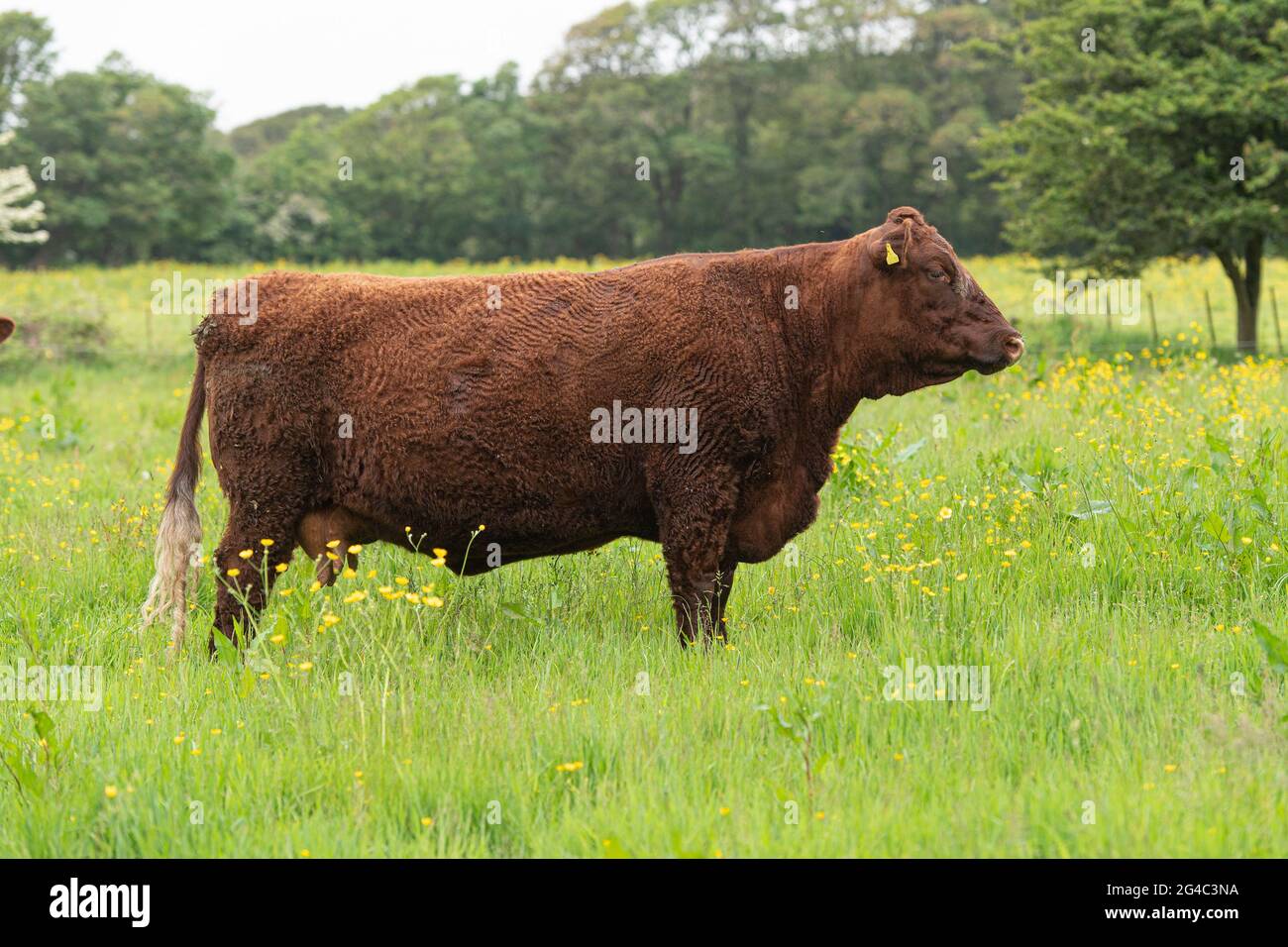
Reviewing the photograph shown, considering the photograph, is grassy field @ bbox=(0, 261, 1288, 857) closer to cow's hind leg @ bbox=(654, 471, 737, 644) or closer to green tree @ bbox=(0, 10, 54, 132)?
cow's hind leg @ bbox=(654, 471, 737, 644)

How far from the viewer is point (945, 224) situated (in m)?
50.9

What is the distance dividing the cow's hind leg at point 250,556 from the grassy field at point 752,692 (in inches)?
6.6

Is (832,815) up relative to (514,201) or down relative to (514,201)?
down

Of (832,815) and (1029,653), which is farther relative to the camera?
(1029,653)

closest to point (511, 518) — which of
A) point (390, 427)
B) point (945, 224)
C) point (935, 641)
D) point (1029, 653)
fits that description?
point (390, 427)

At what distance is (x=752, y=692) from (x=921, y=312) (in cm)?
203

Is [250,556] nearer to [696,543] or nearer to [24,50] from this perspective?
[696,543]

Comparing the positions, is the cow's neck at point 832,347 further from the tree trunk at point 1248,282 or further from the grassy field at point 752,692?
the tree trunk at point 1248,282

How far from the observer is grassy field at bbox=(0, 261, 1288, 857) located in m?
3.59

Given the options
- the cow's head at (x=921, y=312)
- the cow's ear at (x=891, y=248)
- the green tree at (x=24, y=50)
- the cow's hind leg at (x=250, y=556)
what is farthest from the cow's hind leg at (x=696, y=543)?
the green tree at (x=24, y=50)

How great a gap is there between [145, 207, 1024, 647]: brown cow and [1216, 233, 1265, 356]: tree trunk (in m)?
13.9

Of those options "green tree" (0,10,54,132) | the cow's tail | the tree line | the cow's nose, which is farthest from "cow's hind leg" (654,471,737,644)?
"green tree" (0,10,54,132)

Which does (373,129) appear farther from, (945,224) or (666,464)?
(666,464)
